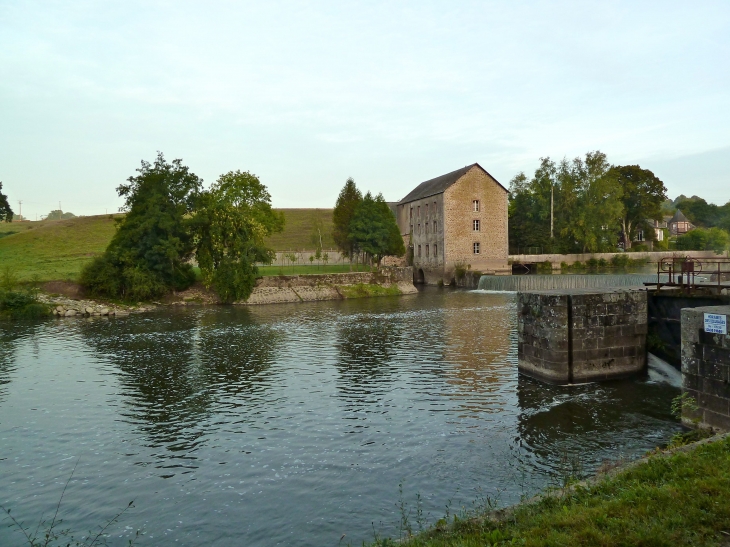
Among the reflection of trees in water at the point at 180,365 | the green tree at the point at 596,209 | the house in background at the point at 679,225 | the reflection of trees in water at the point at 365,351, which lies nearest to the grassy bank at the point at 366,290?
the reflection of trees in water at the point at 365,351

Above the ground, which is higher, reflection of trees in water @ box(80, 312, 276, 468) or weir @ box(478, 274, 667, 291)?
weir @ box(478, 274, 667, 291)

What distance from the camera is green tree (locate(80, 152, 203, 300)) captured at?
41.6 meters

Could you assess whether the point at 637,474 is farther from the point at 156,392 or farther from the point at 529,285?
the point at 529,285

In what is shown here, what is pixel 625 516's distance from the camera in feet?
19.1

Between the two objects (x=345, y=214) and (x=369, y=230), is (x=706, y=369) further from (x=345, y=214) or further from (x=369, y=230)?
(x=345, y=214)

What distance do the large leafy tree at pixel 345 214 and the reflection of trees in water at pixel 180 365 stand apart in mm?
33252

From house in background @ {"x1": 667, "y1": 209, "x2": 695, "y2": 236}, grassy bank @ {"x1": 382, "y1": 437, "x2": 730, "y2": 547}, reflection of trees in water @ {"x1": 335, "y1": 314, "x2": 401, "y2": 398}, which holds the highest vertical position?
house in background @ {"x1": 667, "y1": 209, "x2": 695, "y2": 236}

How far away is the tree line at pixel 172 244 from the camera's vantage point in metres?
41.9

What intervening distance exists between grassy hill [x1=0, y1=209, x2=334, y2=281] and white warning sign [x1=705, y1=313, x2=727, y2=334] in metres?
44.3

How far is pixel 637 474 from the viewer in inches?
292

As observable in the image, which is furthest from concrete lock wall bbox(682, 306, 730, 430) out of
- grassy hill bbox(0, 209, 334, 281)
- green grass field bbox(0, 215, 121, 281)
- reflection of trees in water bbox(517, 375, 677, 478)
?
grassy hill bbox(0, 209, 334, 281)

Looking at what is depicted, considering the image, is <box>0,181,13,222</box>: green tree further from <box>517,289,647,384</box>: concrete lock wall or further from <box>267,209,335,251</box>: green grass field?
<box>517,289,647,384</box>: concrete lock wall

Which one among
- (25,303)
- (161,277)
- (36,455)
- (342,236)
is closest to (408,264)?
(342,236)

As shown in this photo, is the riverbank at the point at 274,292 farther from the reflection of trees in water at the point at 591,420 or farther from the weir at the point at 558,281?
the reflection of trees in water at the point at 591,420
